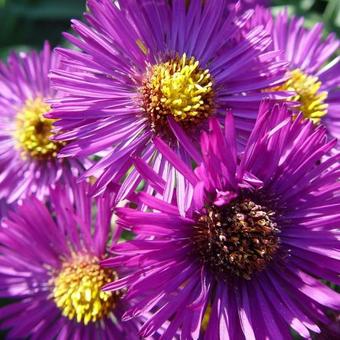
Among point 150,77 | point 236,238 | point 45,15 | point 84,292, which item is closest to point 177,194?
point 236,238

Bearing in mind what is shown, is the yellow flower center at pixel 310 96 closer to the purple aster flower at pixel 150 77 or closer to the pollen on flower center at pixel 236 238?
the purple aster flower at pixel 150 77

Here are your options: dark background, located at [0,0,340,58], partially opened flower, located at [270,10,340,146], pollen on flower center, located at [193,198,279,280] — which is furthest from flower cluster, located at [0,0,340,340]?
dark background, located at [0,0,340,58]

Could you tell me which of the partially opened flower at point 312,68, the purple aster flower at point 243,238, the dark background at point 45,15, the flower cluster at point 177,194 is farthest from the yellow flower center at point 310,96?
the dark background at point 45,15

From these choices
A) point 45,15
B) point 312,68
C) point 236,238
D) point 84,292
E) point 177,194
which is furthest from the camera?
point 45,15

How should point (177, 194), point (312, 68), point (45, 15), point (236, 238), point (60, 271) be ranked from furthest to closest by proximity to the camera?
point (45, 15)
point (312, 68)
point (60, 271)
point (236, 238)
point (177, 194)

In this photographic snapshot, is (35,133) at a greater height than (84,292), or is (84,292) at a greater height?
(35,133)

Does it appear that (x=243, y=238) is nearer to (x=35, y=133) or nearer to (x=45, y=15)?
(x=35, y=133)

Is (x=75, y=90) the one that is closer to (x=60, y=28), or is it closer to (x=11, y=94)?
(x=11, y=94)
